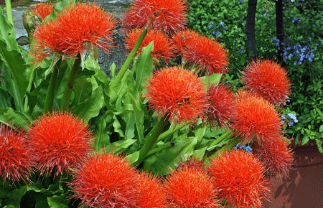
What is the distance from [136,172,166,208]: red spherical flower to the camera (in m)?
1.09

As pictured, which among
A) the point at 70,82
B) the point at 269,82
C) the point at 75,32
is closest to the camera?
the point at 75,32

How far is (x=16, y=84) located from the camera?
1748 mm

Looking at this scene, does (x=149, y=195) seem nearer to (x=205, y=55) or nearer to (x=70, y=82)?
(x=70, y=82)

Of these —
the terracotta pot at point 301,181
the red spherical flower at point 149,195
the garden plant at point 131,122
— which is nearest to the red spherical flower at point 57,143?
the garden plant at point 131,122

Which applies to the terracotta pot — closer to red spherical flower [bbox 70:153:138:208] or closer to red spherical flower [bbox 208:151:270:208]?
red spherical flower [bbox 208:151:270:208]

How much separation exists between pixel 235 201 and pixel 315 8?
9.31 ft

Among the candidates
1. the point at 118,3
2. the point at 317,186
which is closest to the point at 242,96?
the point at 317,186

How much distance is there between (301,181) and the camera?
2527 millimetres

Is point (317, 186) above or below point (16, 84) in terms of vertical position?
below

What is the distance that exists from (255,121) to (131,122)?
2.16ft

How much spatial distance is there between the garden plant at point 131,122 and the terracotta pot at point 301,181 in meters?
0.78

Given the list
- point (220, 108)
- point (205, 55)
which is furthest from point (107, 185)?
point (205, 55)

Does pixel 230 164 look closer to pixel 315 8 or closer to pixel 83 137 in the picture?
pixel 83 137

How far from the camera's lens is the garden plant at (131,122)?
1139mm
